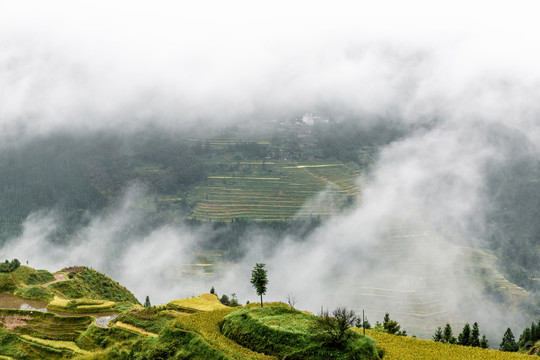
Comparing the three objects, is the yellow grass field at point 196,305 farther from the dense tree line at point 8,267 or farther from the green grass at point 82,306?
the dense tree line at point 8,267

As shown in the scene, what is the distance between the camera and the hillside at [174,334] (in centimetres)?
5653

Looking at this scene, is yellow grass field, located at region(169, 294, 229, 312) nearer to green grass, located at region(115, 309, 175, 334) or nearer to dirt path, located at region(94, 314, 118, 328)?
green grass, located at region(115, 309, 175, 334)

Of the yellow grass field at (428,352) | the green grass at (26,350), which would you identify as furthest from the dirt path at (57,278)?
the yellow grass field at (428,352)

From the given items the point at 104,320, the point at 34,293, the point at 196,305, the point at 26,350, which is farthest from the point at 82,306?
the point at 196,305

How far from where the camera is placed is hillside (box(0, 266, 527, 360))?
56.5 meters

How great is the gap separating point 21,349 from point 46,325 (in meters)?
8.07

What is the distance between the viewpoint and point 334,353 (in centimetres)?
5341

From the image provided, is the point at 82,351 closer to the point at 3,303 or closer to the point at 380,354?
the point at 3,303

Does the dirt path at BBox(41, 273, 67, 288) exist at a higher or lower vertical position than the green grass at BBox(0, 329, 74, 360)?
higher

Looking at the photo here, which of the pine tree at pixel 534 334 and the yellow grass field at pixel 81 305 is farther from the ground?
the yellow grass field at pixel 81 305

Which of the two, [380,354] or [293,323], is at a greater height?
[293,323]

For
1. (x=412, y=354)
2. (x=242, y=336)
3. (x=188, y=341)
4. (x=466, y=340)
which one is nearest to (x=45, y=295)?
(x=188, y=341)

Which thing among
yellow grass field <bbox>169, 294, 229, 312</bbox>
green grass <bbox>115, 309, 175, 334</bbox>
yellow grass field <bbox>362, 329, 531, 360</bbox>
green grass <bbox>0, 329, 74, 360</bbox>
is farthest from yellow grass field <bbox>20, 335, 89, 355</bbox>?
yellow grass field <bbox>362, 329, 531, 360</bbox>

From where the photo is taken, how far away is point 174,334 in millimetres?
63406
